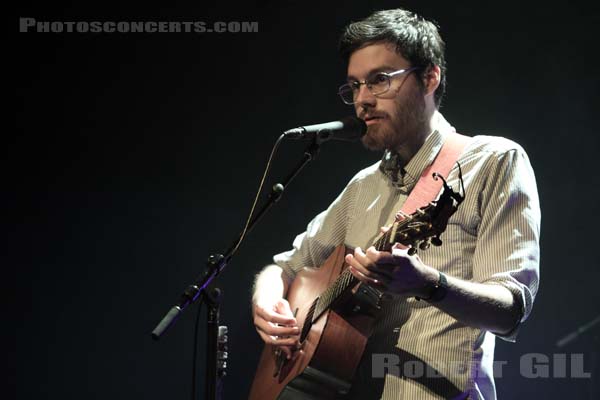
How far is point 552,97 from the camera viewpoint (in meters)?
3.59

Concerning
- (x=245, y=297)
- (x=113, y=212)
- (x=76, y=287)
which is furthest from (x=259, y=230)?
(x=76, y=287)

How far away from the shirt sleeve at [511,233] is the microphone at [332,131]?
0.46 m

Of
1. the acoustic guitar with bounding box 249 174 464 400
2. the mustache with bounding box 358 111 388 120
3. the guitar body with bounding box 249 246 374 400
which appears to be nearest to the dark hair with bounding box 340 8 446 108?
the mustache with bounding box 358 111 388 120

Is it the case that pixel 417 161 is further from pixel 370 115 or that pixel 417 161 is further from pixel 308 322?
pixel 308 322

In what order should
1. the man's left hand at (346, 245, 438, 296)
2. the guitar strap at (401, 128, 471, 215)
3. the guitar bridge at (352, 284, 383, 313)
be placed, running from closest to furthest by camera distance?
the man's left hand at (346, 245, 438, 296) < the guitar bridge at (352, 284, 383, 313) < the guitar strap at (401, 128, 471, 215)

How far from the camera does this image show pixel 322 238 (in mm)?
2930

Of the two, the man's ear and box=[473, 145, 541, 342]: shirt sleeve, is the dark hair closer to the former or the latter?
the man's ear

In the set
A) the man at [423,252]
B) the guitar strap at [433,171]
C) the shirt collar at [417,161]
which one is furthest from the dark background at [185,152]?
the guitar strap at [433,171]

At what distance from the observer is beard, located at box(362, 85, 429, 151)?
2.47 meters

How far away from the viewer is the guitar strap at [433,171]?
229 centimetres

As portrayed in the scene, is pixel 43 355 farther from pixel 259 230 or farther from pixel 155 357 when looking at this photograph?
pixel 259 230

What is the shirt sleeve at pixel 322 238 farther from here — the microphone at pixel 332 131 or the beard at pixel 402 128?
the microphone at pixel 332 131

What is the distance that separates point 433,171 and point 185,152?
1.94 meters

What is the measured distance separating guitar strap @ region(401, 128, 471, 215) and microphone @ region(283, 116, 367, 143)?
272 mm
